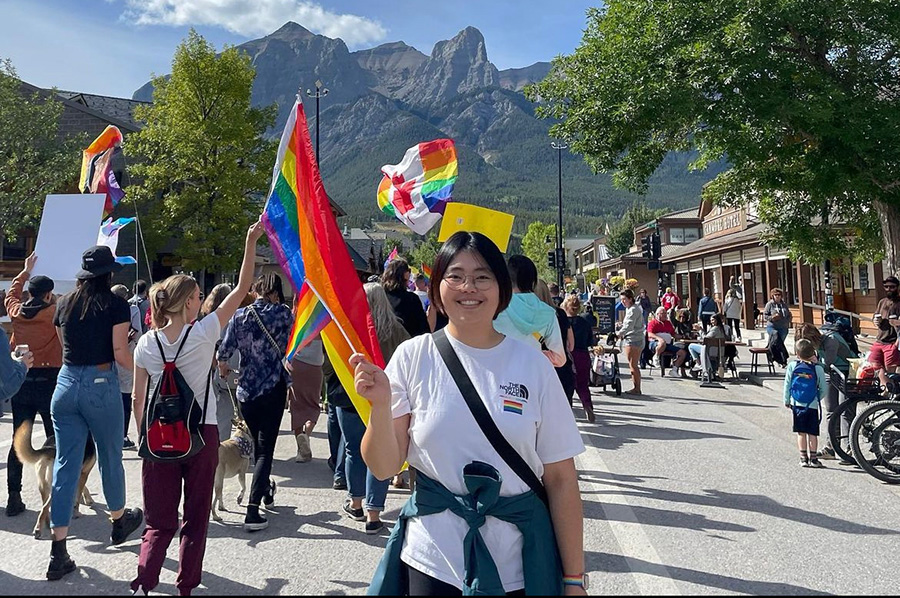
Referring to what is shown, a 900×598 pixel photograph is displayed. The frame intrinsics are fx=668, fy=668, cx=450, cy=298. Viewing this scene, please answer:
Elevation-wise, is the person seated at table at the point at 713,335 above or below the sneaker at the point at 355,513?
above

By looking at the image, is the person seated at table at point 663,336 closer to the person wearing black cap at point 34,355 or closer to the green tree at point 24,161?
the person wearing black cap at point 34,355

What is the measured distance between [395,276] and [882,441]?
4.92 meters

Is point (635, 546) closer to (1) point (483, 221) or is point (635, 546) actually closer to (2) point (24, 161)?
(1) point (483, 221)

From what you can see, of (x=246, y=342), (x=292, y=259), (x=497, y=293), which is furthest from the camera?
(x=246, y=342)

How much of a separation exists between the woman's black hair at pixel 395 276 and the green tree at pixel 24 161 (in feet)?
70.6

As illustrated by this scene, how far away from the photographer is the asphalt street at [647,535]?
4.08m

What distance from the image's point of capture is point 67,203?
6391mm

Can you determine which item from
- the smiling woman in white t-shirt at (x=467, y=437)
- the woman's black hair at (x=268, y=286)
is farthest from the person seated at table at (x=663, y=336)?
the smiling woman in white t-shirt at (x=467, y=437)

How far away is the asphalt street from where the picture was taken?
13.4ft

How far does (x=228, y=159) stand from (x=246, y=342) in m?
22.4

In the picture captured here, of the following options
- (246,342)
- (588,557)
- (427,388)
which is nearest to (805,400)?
(588,557)

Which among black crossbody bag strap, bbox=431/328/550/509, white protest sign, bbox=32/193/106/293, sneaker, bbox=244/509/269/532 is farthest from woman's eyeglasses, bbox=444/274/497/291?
white protest sign, bbox=32/193/106/293

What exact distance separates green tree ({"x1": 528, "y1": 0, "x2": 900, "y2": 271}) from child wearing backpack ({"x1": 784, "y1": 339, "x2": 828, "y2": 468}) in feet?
19.5

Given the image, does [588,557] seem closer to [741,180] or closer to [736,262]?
[741,180]
